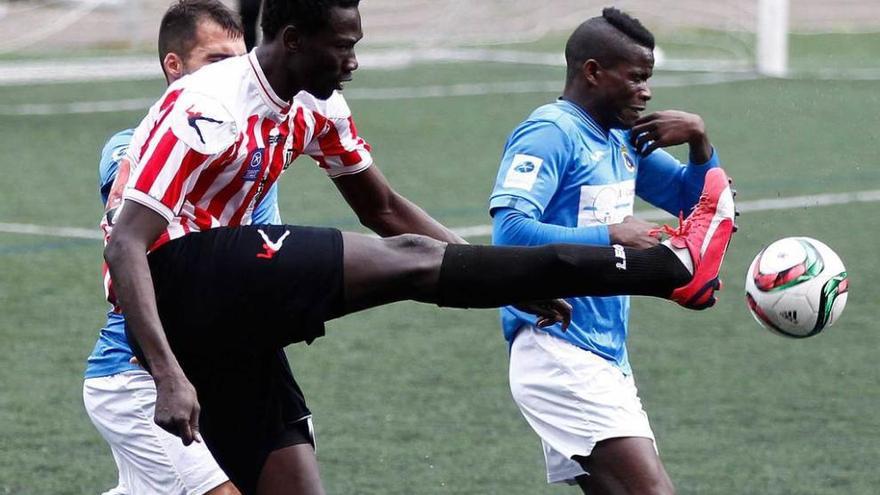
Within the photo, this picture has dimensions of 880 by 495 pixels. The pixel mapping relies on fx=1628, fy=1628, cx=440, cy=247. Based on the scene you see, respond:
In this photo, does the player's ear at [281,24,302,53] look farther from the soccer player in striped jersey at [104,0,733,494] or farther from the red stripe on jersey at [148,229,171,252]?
the red stripe on jersey at [148,229,171,252]

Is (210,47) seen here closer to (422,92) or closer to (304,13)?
(304,13)

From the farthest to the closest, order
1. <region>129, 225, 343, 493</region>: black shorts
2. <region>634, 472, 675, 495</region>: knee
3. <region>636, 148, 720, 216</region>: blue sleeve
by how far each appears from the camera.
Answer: <region>636, 148, 720, 216</region>: blue sleeve → <region>634, 472, 675, 495</region>: knee → <region>129, 225, 343, 493</region>: black shorts

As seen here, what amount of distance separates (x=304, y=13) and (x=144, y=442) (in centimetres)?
126

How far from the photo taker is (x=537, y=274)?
397 cm

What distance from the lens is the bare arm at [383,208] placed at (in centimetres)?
470

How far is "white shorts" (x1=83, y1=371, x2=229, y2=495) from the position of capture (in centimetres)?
431

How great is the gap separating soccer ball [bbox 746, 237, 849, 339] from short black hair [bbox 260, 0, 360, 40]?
1467mm

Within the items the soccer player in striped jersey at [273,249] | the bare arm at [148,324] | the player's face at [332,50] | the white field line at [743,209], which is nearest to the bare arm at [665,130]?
the soccer player in striped jersey at [273,249]

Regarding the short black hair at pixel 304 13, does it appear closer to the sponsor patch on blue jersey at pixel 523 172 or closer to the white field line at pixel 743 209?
the sponsor patch on blue jersey at pixel 523 172

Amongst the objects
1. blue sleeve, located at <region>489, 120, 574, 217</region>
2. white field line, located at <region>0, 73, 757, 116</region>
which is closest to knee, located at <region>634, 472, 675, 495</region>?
blue sleeve, located at <region>489, 120, 574, 217</region>

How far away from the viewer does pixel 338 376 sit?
7750 millimetres

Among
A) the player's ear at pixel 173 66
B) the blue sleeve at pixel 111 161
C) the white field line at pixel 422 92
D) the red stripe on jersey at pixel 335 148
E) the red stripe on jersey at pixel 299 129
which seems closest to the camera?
the red stripe on jersey at pixel 299 129

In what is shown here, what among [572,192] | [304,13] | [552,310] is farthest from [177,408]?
[572,192]

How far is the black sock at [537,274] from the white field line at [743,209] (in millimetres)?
6661
